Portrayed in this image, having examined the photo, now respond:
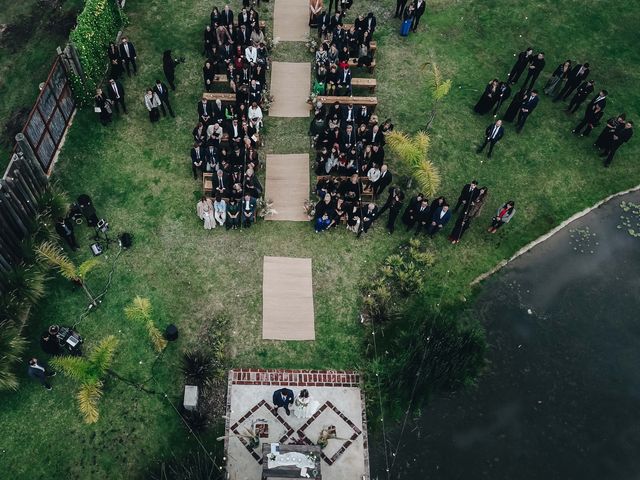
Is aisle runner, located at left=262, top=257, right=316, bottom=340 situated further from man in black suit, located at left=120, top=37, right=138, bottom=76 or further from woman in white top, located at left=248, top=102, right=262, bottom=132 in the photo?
man in black suit, located at left=120, top=37, right=138, bottom=76

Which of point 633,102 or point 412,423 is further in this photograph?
point 633,102

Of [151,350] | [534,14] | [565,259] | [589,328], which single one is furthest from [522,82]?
[151,350]

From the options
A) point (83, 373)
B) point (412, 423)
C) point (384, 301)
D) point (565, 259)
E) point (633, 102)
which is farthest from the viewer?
point (633, 102)

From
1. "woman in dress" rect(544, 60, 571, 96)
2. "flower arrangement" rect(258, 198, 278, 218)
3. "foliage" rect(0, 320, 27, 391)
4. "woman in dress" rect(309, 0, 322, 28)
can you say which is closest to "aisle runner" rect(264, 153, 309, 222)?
"flower arrangement" rect(258, 198, 278, 218)

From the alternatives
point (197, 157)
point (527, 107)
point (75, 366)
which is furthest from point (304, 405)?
point (527, 107)

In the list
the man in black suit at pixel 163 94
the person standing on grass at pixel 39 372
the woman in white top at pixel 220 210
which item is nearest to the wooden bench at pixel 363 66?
the man in black suit at pixel 163 94

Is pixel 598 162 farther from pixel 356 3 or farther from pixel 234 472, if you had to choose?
pixel 234 472

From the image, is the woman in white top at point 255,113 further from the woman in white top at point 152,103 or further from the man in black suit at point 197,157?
the woman in white top at point 152,103
